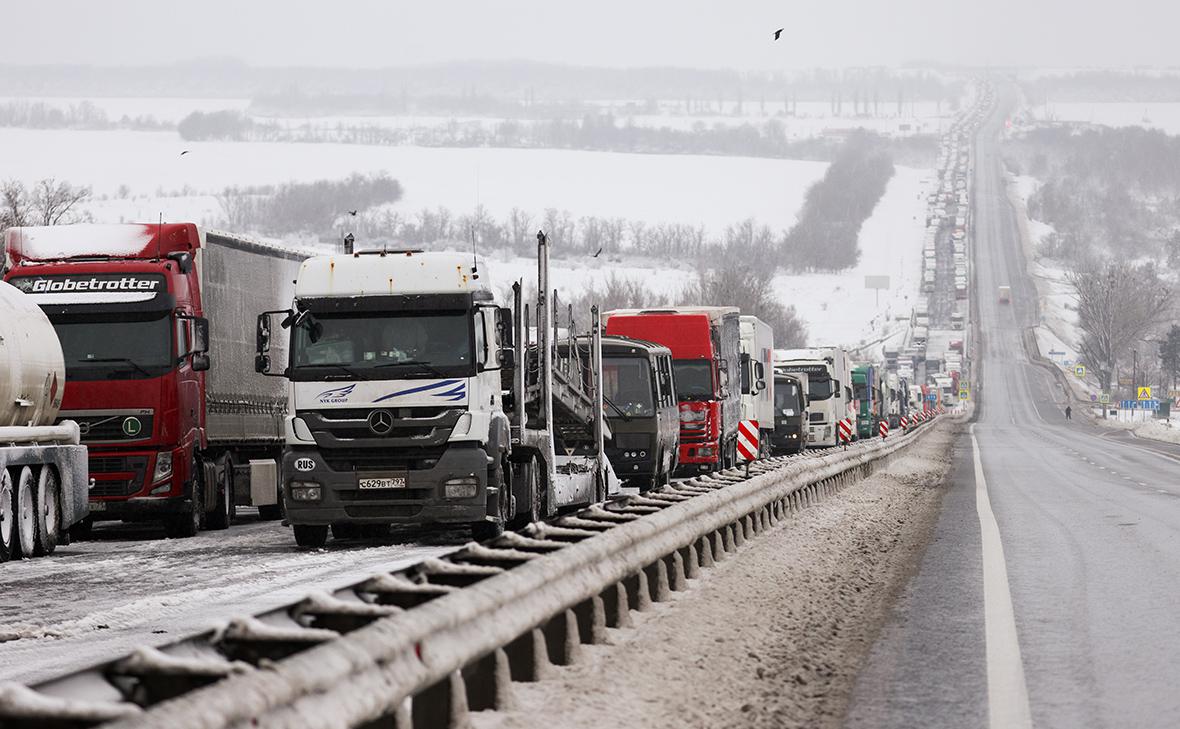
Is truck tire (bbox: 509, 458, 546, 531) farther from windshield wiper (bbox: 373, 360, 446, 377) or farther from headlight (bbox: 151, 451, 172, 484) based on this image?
headlight (bbox: 151, 451, 172, 484)

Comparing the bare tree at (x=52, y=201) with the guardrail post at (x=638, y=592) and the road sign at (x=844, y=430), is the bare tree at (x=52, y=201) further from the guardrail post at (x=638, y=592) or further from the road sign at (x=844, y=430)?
the guardrail post at (x=638, y=592)

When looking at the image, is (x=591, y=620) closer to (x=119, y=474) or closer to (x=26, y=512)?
(x=26, y=512)

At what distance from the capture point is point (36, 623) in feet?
43.8

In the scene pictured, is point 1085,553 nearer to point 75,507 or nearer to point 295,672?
point 75,507

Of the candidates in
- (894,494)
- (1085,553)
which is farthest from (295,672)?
(894,494)

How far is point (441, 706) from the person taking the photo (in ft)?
22.9

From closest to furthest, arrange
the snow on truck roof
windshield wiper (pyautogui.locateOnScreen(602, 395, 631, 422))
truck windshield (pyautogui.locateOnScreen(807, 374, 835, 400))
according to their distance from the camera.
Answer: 1. the snow on truck roof
2. windshield wiper (pyautogui.locateOnScreen(602, 395, 631, 422))
3. truck windshield (pyautogui.locateOnScreen(807, 374, 835, 400))

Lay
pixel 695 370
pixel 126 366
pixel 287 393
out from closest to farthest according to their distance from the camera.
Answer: pixel 126 366 < pixel 287 393 < pixel 695 370

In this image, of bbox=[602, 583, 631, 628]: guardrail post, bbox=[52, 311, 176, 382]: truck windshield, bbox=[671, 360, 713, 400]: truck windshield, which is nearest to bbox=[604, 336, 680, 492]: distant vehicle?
bbox=[671, 360, 713, 400]: truck windshield

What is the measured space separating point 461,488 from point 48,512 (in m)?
4.46

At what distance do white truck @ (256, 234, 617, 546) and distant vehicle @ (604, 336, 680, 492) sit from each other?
10.5 metres

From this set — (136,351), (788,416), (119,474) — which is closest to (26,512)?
(119,474)

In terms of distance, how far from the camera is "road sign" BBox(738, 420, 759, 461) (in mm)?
39500

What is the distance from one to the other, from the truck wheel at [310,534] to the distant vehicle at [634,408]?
32.5 feet
